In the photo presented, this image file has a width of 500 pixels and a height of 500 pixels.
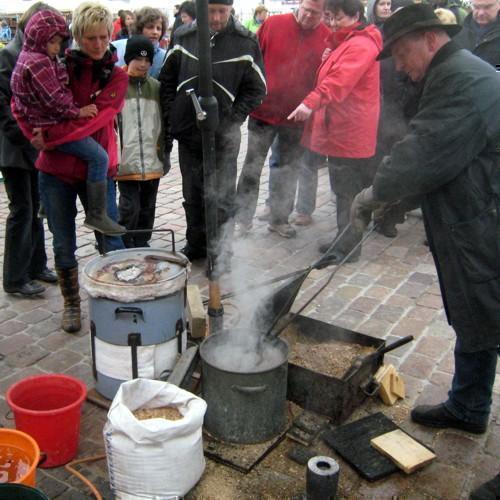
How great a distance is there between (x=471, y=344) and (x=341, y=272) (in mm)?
2654

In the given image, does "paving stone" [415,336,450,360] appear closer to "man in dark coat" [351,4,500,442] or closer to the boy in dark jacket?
"man in dark coat" [351,4,500,442]

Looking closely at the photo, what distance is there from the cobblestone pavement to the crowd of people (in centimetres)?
19

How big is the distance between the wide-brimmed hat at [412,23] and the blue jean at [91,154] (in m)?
2.07

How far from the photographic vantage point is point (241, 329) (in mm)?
3424

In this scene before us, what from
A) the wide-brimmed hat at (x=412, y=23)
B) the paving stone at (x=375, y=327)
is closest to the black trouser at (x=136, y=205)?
the paving stone at (x=375, y=327)

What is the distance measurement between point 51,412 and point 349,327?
2.47 metres

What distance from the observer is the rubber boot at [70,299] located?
13.9 feet

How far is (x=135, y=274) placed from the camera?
11.1 feet

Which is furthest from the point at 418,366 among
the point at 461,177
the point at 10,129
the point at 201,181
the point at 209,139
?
the point at 10,129

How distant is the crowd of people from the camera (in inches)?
109

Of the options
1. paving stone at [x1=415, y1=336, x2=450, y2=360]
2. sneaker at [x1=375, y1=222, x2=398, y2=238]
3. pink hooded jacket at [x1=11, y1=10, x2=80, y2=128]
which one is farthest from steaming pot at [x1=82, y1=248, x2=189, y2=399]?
sneaker at [x1=375, y1=222, x2=398, y2=238]

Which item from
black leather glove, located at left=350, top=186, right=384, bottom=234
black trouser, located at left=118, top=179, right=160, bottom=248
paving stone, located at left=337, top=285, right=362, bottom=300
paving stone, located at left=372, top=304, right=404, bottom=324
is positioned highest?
black leather glove, located at left=350, top=186, right=384, bottom=234

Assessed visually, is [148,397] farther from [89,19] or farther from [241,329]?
[89,19]

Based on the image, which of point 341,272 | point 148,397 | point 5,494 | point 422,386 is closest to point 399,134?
point 341,272
